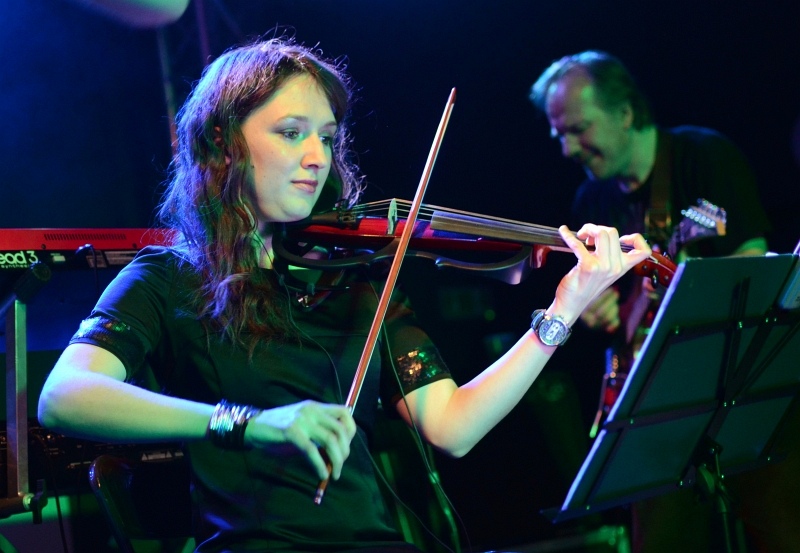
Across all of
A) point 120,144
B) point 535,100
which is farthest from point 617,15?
point 120,144

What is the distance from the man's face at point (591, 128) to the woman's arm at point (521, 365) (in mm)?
1505

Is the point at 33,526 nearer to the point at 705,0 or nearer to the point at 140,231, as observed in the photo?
the point at 140,231

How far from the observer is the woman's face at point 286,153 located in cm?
155

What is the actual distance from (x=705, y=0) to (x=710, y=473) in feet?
8.72

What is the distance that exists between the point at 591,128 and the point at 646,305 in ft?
2.39

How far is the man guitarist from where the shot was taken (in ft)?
8.55

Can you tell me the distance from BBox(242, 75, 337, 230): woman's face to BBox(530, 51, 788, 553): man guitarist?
160 cm

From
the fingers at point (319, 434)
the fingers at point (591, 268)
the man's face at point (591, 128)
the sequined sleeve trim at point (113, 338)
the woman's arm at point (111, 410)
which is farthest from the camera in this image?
the man's face at point (591, 128)

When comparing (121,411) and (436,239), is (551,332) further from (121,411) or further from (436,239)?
(121,411)

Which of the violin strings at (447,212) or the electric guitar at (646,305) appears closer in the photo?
the violin strings at (447,212)

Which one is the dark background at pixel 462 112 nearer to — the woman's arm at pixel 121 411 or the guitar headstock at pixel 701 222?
the guitar headstock at pixel 701 222

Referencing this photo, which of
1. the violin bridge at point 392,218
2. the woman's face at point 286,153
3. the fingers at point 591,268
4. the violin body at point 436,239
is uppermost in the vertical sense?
the woman's face at point 286,153

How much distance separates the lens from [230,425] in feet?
3.92

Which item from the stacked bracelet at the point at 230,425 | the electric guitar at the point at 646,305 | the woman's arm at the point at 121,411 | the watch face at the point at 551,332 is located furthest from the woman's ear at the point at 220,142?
the electric guitar at the point at 646,305
